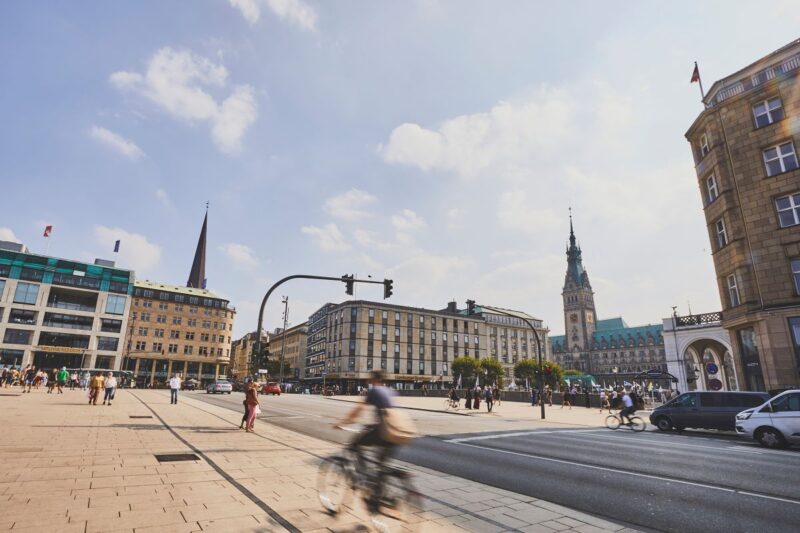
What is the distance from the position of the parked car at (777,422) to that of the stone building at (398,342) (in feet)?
199

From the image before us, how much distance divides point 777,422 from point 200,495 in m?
16.2

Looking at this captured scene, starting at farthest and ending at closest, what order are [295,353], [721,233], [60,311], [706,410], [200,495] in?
1. [295,353]
2. [60,311]
3. [721,233]
4. [706,410]
5. [200,495]

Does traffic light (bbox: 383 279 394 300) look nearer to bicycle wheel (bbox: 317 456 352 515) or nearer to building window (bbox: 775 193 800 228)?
bicycle wheel (bbox: 317 456 352 515)

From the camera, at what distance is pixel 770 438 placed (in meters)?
13.1

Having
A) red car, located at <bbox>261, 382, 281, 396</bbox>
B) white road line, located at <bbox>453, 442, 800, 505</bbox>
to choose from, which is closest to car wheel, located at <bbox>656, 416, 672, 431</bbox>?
white road line, located at <bbox>453, 442, 800, 505</bbox>

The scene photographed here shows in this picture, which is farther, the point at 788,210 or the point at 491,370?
the point at 491,370

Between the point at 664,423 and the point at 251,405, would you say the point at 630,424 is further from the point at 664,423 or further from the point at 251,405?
the point at 251,405

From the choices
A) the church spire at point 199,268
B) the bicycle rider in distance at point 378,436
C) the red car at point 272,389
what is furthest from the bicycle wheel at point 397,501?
the church spire at point 199,268

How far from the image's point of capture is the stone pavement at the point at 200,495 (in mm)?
4594

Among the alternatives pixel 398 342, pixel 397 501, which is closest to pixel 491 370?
pixel 398 342

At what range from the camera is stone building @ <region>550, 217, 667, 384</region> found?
145 m

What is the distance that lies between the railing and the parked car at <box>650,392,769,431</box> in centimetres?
1529

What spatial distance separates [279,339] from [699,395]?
115m

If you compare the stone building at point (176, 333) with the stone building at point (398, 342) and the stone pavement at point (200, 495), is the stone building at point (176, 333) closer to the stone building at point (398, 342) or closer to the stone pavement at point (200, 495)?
the stone building at point (398, 342)
